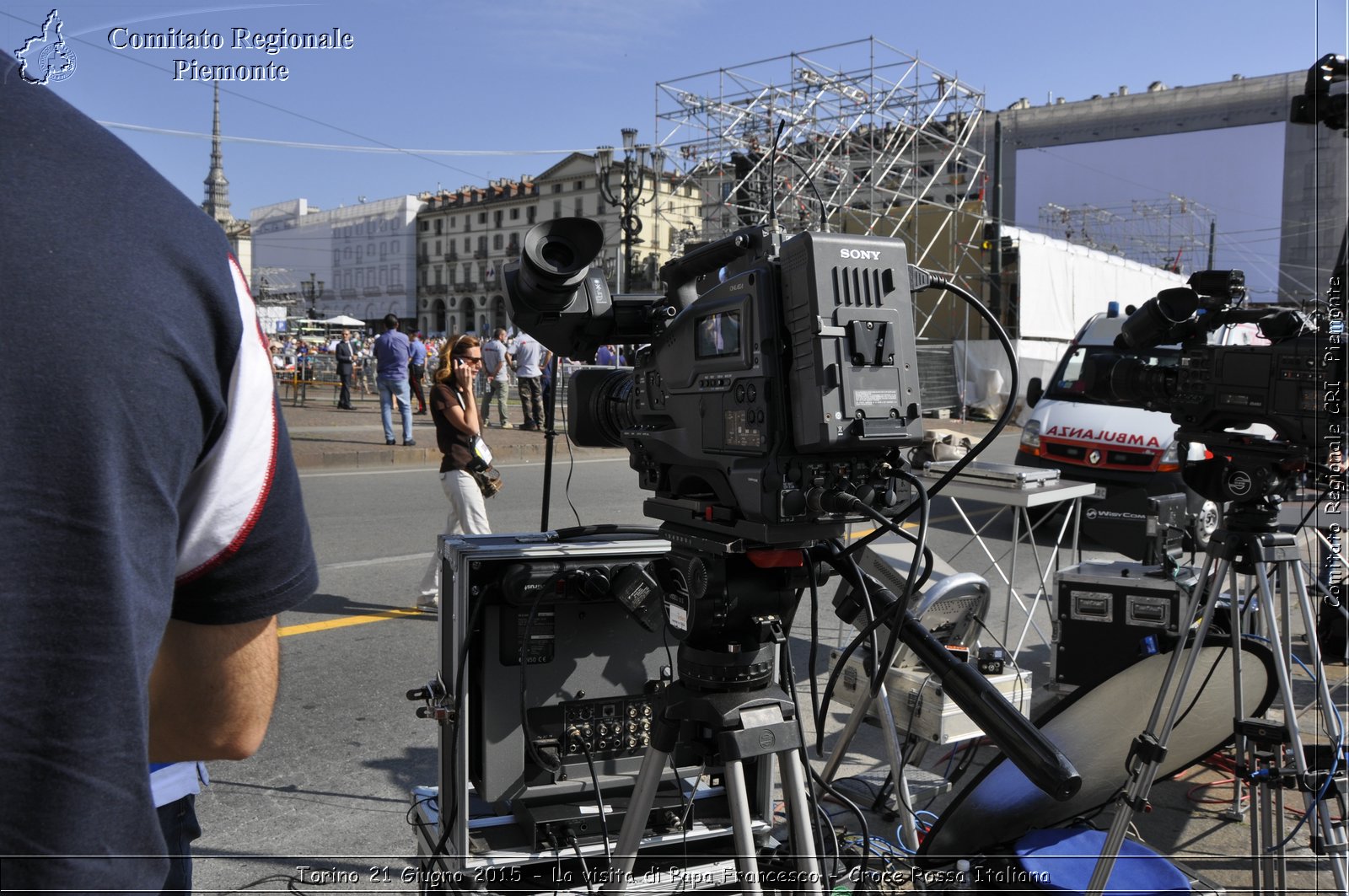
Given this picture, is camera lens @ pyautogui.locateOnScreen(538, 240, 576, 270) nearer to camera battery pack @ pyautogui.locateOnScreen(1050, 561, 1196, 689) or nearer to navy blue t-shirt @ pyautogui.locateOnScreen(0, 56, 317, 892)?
navy blue t-shirt @ pyautogui.locateOnScreen(0, 56, 317, 892)

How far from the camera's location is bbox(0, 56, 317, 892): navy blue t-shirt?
0.70 m

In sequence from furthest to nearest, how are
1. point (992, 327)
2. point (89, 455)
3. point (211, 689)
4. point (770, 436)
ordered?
point (992, 327) < point (770, 436) < point (211, 689) < point (89, 455)

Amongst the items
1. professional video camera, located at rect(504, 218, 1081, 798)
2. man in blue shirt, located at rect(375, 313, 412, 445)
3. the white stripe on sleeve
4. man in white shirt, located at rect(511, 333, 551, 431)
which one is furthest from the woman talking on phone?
man in white shirt, located at rect(511, 333, 551, 431)

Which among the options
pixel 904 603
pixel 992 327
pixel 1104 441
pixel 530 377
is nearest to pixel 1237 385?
pixel 992 327

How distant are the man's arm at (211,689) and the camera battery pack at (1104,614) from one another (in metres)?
4.29

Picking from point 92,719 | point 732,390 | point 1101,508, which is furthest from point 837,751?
point 1101,508

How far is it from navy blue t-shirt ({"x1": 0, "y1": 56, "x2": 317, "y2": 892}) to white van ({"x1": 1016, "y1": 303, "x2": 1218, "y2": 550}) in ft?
25.9

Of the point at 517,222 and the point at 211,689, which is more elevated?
the point at 517,222

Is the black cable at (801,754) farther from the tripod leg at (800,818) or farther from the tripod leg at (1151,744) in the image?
the tripod leg at (1151,744)

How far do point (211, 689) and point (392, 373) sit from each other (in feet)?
45.8

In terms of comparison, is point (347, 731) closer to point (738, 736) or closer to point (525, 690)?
point (525, 690)

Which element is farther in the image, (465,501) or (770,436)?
(465,501)

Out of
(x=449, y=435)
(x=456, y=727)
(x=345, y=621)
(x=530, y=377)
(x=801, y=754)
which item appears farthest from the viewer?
(x=530, y=377)

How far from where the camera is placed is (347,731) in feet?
13.7
